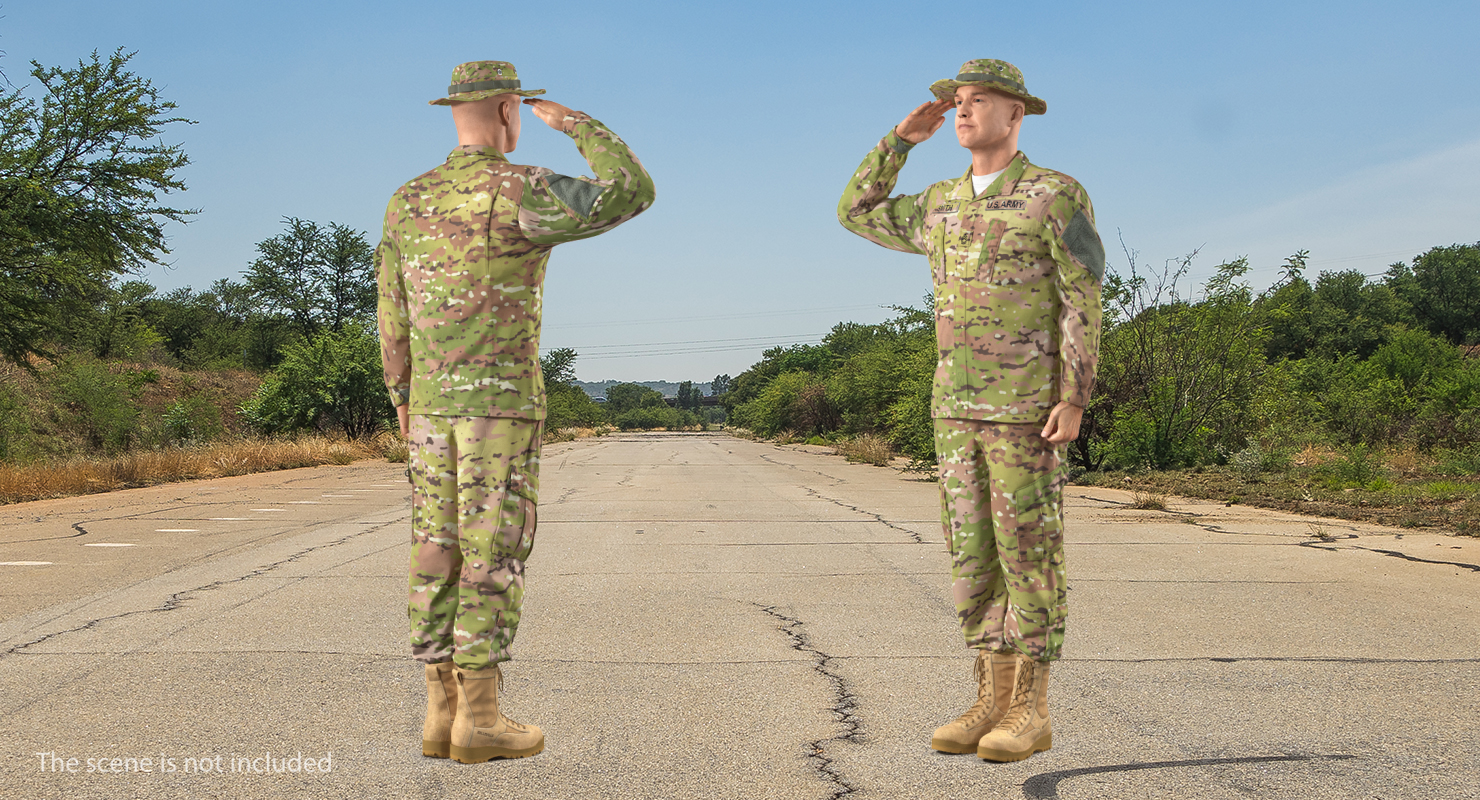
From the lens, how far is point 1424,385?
31641 millimetres

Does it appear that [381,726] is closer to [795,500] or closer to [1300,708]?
[1300,708]

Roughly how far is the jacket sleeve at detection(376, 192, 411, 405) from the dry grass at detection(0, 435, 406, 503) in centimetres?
1414

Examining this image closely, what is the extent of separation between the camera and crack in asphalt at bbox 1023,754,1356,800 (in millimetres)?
3209

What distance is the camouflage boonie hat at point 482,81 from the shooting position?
3.28 m

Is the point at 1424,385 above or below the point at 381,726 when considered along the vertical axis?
above

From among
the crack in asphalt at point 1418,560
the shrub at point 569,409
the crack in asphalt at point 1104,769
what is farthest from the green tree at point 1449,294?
the crack in asphalt at point 1104,769

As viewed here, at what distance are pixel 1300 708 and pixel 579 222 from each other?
3.44 metres

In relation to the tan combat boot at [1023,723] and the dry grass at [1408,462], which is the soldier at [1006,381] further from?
the dry grass at [1408,462]

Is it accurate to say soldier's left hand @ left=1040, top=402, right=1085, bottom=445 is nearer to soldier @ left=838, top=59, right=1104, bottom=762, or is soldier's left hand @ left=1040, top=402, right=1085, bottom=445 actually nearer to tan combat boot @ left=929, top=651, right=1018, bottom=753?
soldier @ left=838, top=59, right=1104, bottom=762

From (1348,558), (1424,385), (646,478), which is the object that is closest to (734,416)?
(1424,385)

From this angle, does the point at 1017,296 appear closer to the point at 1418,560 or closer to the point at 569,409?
the point at 1418,560

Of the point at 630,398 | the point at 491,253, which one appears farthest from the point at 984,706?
the point at 630,398

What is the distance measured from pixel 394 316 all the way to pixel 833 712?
226cm

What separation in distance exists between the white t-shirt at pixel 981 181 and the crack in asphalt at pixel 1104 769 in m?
1.92
